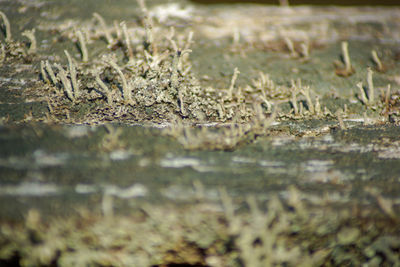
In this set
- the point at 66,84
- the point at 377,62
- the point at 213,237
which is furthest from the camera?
the point at 377,62

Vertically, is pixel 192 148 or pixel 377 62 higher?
pixel 377 62

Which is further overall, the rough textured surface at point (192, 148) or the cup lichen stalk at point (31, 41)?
the cup lichen stalk at point (31, 41)

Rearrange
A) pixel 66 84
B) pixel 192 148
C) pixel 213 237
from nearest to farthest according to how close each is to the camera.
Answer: pixel 213 237 → pixel 192 148 → pixel 66 84

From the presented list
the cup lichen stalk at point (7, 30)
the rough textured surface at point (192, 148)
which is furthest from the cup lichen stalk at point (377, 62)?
the cup lichen stalk at point (7, 30)

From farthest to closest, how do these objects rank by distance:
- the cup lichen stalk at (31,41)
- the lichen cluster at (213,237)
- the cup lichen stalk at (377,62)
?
the cup lichen stalk at (377,62), the cup lichen stalk at (31,41), the lichen cluster at (213,237)

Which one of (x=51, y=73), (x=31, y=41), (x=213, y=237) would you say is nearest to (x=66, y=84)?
(x=51, y=73)

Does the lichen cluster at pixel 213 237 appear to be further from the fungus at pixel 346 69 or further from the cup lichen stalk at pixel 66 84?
the fungus at pixel 346 69

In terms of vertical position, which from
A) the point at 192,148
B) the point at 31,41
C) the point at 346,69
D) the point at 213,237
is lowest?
the point at 213,237

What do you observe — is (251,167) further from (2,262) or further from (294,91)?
(2,262)

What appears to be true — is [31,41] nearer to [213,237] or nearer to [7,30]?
[7,30]

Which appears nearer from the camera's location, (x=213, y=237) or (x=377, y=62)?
(x=213, y=237)

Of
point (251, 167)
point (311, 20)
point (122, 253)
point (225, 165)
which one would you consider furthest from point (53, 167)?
point (311, 20)
